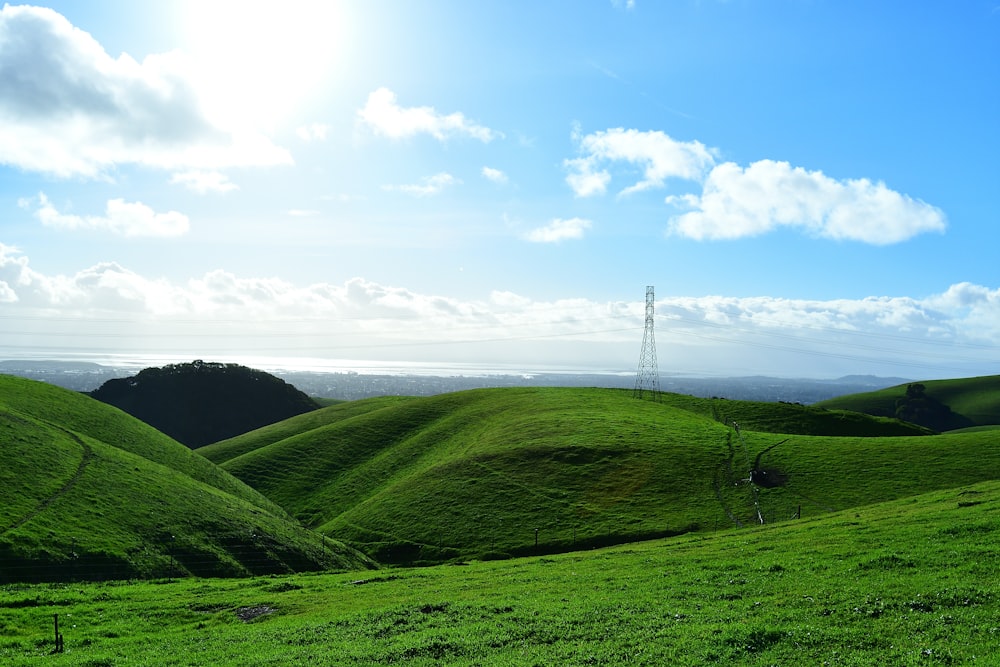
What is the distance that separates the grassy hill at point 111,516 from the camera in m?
46.5

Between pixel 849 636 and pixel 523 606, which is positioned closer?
pixel 849 636

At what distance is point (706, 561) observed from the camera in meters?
38.6

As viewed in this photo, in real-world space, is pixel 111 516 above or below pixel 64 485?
below

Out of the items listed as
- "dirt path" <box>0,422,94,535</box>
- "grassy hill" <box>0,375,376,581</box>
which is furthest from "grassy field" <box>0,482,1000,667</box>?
"dirt path" <box>0,422,94,535</box>

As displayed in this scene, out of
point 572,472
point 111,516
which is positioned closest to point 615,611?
point 111,516

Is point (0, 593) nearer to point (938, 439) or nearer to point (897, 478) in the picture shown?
point (897, 478)

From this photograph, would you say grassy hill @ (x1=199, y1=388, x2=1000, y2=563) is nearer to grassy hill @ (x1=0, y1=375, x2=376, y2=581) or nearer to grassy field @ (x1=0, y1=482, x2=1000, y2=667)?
grassy hill @ (x1=0, y1=375, x2=376, y2=581)

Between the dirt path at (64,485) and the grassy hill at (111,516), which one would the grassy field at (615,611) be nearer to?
the grassy hill at (111,516)

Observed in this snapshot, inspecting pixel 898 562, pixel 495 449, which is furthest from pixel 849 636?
pixel 495 449

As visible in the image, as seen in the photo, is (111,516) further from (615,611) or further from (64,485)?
(615,611)

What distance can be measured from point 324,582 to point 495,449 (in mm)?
50735

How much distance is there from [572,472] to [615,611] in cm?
5669

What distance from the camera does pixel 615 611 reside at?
94.4 feet

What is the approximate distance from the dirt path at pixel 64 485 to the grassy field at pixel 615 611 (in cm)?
990
